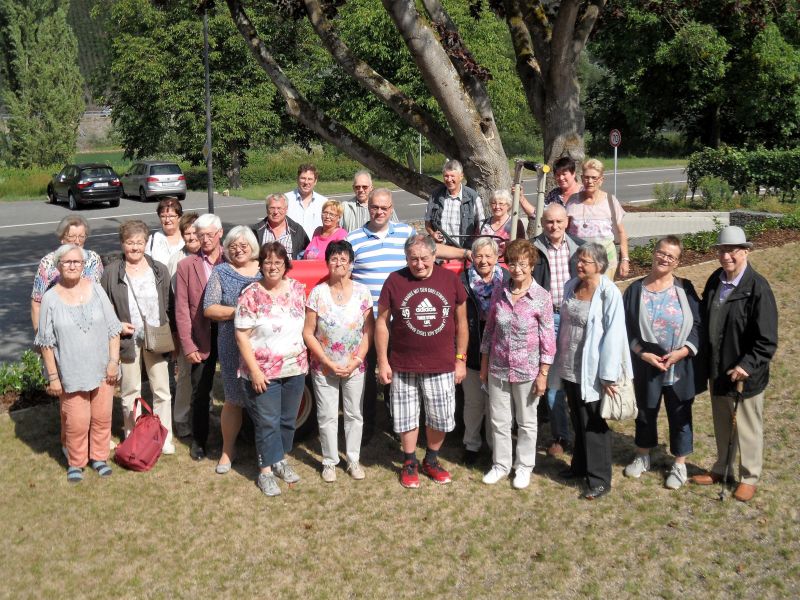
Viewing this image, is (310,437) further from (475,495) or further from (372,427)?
(475,495)

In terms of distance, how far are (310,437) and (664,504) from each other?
2.83m

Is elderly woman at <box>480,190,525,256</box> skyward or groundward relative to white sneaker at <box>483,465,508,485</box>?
skyward

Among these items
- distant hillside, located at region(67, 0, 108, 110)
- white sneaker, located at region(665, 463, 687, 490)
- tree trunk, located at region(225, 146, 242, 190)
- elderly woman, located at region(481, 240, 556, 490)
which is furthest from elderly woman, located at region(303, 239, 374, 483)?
distant hillside, located at region(67, 0, 108, 110)

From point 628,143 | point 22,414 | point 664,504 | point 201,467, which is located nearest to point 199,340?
point 201,467

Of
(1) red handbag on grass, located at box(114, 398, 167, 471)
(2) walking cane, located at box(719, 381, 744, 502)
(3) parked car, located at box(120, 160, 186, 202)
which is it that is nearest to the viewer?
(2) walking cane, located at box(719, 381, 744, 502)

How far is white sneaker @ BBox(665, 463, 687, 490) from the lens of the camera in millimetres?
5992

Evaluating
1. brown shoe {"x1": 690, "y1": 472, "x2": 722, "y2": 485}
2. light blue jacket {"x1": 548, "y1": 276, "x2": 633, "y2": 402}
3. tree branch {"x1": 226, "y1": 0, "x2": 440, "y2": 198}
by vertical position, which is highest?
tree branch {"x1": 226, "y1": 0, "x2": 440, "y2": 198}

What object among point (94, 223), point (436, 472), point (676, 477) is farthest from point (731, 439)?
point (94, 223)

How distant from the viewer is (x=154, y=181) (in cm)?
3072

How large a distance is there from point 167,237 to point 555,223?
3061 millimetres

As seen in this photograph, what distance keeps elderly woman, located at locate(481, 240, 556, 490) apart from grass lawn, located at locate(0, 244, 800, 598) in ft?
1.28

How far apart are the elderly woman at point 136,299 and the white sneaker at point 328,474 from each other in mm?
1284

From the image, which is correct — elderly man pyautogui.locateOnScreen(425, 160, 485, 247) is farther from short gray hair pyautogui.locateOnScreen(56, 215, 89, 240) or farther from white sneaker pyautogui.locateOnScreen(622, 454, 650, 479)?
short gray hair pyautogui.locateOnScreen(56, 215, 89, 240)

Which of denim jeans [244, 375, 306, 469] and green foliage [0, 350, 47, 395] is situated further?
green foliage [0, 350, 47, 395]
